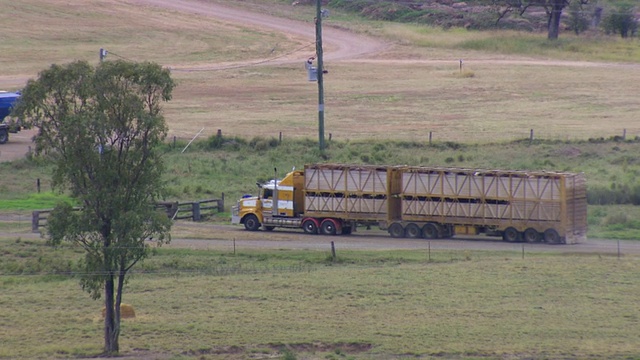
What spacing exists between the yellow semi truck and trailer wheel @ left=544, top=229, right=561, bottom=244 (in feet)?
0.11

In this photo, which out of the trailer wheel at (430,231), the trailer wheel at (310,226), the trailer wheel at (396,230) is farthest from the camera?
the trailer wheel at (310,226)

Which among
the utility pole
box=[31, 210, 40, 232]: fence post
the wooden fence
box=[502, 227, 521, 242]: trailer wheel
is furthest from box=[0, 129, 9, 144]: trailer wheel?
box=[502, 227, 521, 242]: trailer wheel

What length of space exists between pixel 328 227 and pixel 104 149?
692 inches

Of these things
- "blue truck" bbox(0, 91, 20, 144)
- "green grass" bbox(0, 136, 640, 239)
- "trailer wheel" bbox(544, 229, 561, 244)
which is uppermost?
"blue truck" bbox(0, 91, 20, 144)

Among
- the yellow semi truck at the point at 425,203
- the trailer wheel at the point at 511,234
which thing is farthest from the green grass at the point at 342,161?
the trailer wheel at the point at 511,234

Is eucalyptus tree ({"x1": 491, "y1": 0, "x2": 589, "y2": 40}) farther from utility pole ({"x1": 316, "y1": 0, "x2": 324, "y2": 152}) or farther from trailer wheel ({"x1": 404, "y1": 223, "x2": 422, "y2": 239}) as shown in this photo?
trailer wheel ({"x1": 404, "y1": 223, "x2": 422, "y2": 239})

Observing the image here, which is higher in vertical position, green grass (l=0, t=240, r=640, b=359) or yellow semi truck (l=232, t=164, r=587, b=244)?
yellow semi truck (l=232, t=164, r=587, b=244)

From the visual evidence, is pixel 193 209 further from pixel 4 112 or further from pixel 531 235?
pixel 4 112

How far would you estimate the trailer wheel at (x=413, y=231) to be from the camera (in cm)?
3928

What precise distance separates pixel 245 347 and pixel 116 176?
4.84 m

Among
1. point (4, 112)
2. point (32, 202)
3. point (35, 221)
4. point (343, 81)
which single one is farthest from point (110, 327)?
point (343, 81)

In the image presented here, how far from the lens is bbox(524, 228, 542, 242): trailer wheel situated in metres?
38.1

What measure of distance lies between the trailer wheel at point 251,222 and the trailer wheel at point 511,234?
935 centimetres

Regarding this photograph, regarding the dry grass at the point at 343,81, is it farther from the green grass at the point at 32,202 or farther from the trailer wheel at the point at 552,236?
the trailer wheel at the point at 552,236
